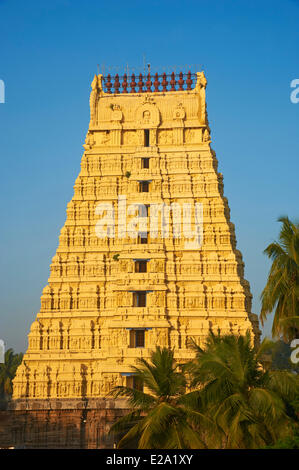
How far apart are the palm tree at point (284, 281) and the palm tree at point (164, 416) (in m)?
5.46

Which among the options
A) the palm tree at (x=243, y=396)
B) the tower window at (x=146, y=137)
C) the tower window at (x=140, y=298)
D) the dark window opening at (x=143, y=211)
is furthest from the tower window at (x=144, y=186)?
the palm tree at (x=243, y=396)

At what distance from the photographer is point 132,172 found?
214 feet

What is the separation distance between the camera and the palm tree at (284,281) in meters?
34.6

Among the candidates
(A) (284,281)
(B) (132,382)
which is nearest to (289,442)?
(A) (284,281)

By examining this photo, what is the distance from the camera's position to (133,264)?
60.9 m

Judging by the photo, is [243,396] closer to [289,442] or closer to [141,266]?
[289,442]

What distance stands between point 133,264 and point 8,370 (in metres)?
39.2

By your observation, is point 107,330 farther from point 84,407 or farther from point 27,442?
point 27,442

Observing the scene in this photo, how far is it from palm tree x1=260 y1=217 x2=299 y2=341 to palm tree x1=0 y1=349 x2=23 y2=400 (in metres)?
62.2

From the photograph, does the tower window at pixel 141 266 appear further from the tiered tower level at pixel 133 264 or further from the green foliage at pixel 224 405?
the green foliage at pixel 224 405

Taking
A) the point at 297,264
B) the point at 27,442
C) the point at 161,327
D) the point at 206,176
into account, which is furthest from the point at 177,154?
the point at 297,264

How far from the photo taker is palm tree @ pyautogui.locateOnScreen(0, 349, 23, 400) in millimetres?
91562

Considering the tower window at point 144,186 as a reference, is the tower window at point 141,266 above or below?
below

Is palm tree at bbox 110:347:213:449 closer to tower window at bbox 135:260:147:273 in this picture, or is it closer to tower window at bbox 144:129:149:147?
tower window at bbox 135:260:147:273
